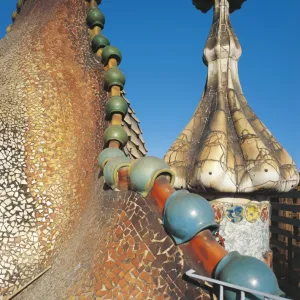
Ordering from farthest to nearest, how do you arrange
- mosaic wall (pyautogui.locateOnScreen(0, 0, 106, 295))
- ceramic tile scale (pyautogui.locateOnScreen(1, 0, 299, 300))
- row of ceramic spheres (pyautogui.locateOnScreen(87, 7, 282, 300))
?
1. mosaic wall (pyautogui.locateOnScreen(0, 0, 106, 295))
2. ceramic tile scale (pyautogui.locateOnScreen(1, 0, 299, 300))
3. row of ceramic spheres (pyautogui.locateOnScreen(87, 7, 282, 300))

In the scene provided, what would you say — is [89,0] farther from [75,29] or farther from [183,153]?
[183,153]

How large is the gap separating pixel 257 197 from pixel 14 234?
75.4 inches

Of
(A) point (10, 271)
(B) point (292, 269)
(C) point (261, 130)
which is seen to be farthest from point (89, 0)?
(B) point (292, 269)

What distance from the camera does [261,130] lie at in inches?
121

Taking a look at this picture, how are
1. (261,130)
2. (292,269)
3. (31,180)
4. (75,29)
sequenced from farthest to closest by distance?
(292,269) < (75,29) < (261,130) < (31,180)

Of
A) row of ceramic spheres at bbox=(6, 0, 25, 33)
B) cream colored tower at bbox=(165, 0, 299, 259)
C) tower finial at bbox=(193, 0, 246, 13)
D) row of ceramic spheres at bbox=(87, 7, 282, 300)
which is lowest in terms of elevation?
row of ceramic spheres at bbox=(87, 7, 282, 300)

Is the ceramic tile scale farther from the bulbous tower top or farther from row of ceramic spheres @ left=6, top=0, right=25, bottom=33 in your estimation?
row of ceramic spheres @ left=6, top=0, right=25, bottom=33

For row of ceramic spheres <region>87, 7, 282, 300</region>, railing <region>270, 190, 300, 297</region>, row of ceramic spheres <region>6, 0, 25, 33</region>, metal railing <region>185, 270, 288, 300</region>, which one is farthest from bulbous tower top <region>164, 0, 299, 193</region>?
row of ceramic spheres <region>6, 0, 25, 33</region>

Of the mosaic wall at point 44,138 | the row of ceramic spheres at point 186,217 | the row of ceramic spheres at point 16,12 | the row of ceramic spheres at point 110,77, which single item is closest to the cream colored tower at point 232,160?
the row of ceramic spheres at point 110,77

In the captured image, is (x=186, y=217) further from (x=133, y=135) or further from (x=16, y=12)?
(x=16, y=12)

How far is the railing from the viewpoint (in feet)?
15.3

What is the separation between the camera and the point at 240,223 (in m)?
2.88

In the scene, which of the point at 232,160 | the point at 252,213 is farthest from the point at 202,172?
the point at 252,213

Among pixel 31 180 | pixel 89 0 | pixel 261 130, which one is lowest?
pixel 31 180
